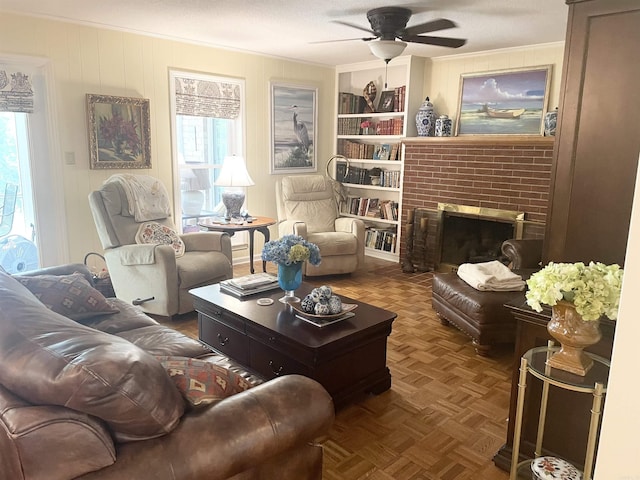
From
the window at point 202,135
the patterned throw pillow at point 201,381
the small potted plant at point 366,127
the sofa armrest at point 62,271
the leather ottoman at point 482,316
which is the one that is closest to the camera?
the patterned throw pillow at point 201,381

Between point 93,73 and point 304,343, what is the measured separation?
309cm

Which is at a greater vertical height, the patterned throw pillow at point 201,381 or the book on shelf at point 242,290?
the patterned throw pillow at point 201,381

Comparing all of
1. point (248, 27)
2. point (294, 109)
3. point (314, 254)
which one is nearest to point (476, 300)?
point (314, 254)

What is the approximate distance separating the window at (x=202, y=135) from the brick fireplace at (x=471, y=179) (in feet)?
6.05

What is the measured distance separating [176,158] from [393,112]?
236 cm

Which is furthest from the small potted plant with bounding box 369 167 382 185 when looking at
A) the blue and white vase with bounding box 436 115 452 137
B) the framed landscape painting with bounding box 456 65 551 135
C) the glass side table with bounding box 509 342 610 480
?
the glass side table with bounding box 509 342 610 480

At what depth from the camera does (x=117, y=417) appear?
1.10m

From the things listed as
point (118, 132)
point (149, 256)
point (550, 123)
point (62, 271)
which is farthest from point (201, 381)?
point (550, 123)

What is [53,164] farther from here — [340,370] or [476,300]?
[476,300]

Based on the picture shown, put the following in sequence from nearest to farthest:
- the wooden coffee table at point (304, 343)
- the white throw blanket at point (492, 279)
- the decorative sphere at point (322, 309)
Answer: the wooden coffee table at point (304, 343)
the decorative sphere at point (322, 309)
the white throw blanket at point (492, 279)

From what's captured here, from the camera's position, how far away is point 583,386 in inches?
60.4

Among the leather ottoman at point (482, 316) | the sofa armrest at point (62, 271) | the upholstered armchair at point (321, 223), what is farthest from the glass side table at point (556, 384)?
the upholstered armchair at point (321, 223)

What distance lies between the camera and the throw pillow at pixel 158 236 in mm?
3689

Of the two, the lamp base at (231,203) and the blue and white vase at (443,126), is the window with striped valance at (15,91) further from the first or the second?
the blue and white vase at (443,126)
